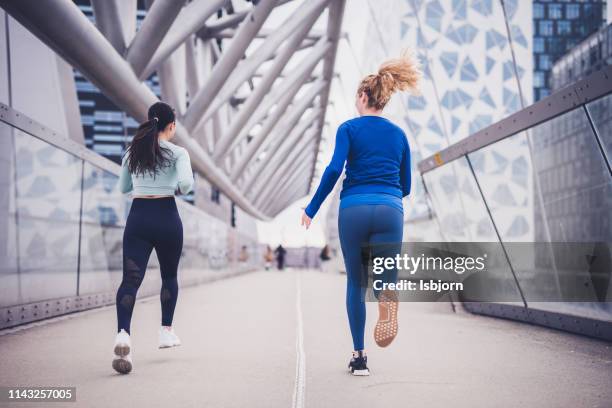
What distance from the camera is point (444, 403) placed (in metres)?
3.13

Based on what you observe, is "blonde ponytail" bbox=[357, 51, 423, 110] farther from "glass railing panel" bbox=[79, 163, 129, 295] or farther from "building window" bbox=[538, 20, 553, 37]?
"building window" bbox=[538, 20, 553, 37]

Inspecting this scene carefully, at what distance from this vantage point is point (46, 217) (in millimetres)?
6484

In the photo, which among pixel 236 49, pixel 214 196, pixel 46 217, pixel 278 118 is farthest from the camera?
pixel 214 196

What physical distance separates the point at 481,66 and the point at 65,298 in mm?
29306

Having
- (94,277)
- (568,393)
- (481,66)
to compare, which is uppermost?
(481,66)

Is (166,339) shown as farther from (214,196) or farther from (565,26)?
(214,196)

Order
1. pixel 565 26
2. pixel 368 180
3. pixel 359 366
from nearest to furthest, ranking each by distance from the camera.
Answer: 1. pixel 368 180
2. pixel 359 366
3. pixel 565 26

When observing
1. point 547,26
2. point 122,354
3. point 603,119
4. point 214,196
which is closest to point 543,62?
point 547,26

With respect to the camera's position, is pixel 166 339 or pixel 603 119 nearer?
pixel 166 339

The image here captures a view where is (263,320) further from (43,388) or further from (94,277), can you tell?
(43,388)

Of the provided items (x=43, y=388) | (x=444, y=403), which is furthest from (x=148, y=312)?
(x=444, y=403)

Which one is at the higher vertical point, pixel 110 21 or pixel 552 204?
pixel 110 21

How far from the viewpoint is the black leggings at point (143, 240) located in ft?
12.7

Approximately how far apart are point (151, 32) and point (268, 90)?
8968mm
